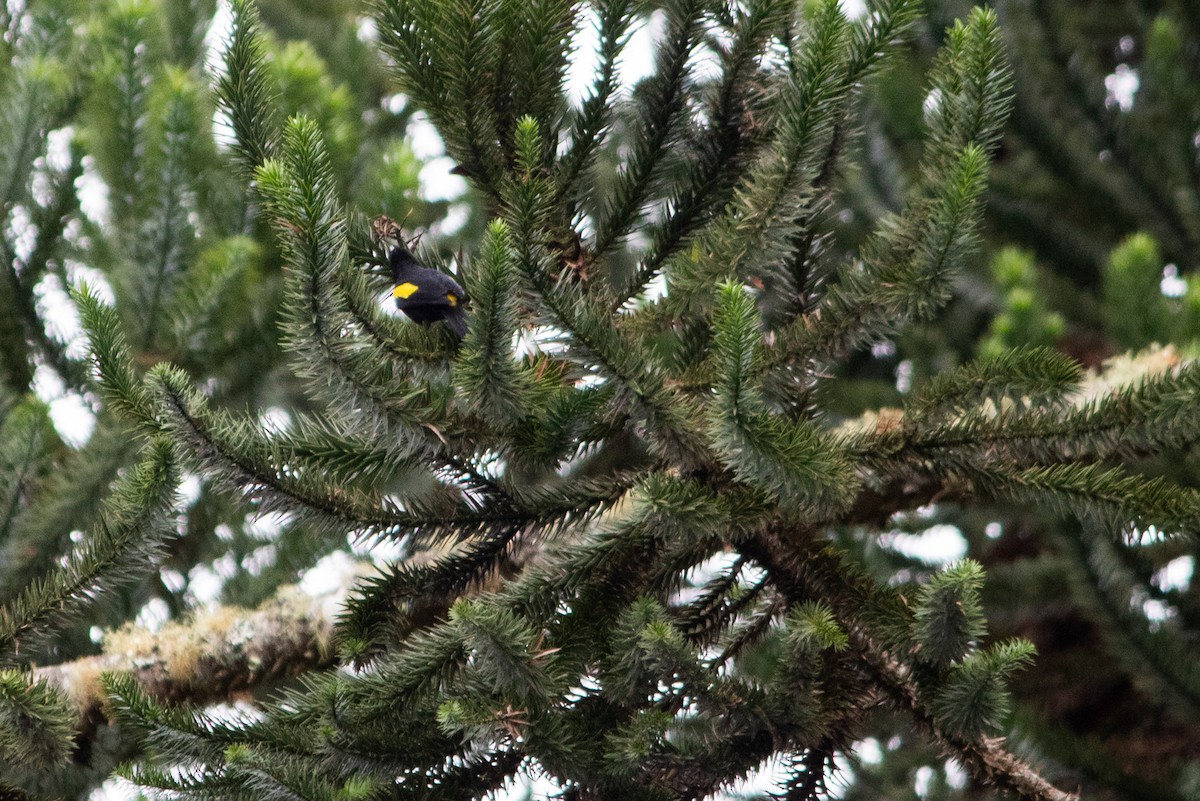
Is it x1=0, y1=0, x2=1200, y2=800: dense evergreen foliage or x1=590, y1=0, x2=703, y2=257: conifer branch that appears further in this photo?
x1=590, y1=0, x2=703, y2=257: conifer branch

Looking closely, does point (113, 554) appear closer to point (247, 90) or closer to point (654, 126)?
point (247, 90)

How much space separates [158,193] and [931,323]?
2.07 m

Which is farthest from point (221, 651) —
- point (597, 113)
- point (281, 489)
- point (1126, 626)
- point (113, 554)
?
point (1126, 626)

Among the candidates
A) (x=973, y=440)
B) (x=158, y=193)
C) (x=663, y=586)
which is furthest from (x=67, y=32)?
(x=973, y=440)

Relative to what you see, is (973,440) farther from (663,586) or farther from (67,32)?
(67,32)

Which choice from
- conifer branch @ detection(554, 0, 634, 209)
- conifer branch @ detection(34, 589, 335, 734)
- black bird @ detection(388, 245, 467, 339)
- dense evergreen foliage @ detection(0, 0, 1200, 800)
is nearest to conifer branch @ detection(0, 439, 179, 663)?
dense evergreen foliage @ detection(0, 0, 1200, 800)

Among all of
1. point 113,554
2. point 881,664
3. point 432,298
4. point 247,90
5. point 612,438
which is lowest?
point 881,664

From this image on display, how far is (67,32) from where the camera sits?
2.89 m

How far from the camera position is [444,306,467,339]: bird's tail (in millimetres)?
1385

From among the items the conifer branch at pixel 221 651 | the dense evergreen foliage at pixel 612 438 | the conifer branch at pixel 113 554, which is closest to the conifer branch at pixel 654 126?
the dense evergreen foliage at pixel 612 438

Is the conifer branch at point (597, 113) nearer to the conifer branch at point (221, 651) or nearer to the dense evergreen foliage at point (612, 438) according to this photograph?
the dense evergreen foliage at point (612, 438)

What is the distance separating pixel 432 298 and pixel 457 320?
4 centimetres

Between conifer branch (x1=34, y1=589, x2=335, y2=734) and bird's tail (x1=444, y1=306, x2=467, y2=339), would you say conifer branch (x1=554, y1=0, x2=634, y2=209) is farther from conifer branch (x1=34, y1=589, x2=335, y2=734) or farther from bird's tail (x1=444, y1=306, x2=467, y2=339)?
conifer branch (x1=34, y1=589, x2=335, y2=734)

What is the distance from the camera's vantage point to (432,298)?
1397 millimetres
